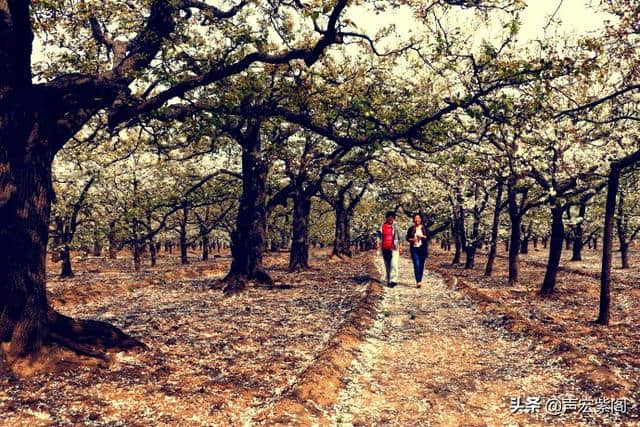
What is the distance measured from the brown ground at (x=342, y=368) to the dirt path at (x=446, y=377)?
4 cm

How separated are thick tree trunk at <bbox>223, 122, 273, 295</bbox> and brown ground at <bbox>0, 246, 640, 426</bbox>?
4.65m

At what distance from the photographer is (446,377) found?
9234 millimetres

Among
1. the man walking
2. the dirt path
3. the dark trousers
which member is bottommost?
the dirt path

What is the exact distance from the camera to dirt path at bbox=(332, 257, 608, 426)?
7434 mm

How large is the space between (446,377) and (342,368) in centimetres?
195

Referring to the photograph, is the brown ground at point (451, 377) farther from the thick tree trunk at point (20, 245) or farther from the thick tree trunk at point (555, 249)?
the thick tree trunk at point (555, 249)

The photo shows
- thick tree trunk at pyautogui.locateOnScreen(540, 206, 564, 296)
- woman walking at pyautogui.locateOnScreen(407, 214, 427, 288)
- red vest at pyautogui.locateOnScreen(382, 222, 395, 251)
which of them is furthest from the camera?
woman walking at pyautogui.locateOnScreen(407, 214, 427, 288)

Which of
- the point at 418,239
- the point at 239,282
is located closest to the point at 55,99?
the point at 239,282

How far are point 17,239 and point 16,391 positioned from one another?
8.64ft

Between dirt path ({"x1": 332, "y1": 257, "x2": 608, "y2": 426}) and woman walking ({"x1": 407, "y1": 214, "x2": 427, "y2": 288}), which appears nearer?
dirt path ({"x1": 332, "y1": 257, "x2": 608, "y2": 426})

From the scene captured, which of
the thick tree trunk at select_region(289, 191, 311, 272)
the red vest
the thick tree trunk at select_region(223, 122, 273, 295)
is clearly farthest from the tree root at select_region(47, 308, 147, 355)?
the thick tree trunk at select_region(289, 191, 311, 272)

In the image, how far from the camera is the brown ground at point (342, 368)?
284 inches

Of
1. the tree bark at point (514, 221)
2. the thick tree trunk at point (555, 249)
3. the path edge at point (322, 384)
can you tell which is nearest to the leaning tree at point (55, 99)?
the path edge at point (322, 384)

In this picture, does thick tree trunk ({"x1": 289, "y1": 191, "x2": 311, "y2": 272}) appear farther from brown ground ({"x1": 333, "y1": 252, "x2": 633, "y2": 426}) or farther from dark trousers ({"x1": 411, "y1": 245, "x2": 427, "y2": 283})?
brown ground ({"x1": 333, "y1": 252, "x2": 633, "y2": 426})
